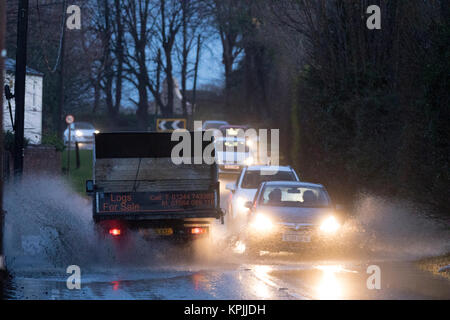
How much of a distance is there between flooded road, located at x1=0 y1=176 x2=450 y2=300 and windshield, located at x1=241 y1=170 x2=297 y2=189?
3310 mm

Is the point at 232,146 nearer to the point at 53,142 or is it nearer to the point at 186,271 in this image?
the point at 53,142

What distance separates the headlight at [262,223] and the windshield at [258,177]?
5.12 m

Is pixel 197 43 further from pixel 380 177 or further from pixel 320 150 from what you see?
pixel 380 177

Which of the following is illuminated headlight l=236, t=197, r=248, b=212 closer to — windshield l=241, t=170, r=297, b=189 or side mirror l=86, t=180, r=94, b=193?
windshield l=241, t=170, r=297, b=189

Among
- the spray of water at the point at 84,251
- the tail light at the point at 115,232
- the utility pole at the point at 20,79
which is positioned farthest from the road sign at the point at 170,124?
the tail light at the point at 115,232

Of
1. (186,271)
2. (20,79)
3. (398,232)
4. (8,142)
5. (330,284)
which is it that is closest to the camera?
(330,284)

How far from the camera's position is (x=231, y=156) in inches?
1420

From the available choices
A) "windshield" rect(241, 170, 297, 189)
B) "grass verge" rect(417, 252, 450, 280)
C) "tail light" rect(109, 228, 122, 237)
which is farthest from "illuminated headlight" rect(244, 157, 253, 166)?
"tail light" rect(109, 228, 122, 237)

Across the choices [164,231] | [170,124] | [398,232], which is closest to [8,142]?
[170,124]

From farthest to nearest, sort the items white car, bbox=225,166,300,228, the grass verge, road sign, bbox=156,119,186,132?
road sign, bbox=156,119,186,132, white car, bbox=225,166,300,228, the grass verge

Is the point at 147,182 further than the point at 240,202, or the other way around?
the point at 240,202

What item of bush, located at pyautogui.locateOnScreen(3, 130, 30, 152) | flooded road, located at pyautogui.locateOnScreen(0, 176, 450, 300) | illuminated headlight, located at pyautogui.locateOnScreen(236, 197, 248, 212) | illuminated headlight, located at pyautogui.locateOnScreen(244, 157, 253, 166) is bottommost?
flooded road, located at pyautogui.locateOnScreen(0, 176, 450, 300)

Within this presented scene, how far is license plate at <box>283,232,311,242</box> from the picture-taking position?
15.6 meters

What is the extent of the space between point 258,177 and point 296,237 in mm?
5929
